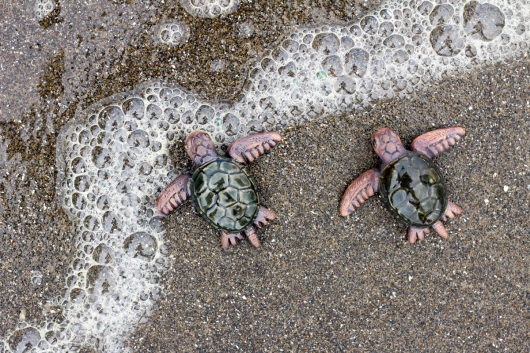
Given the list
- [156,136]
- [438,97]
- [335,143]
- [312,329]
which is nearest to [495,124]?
[438,97]

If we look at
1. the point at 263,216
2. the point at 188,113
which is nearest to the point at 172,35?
the point at 188,113

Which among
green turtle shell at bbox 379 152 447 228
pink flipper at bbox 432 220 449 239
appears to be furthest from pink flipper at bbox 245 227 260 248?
pink flipper at bbox 432 220 449 239

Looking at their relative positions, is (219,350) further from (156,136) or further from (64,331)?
(156,136)

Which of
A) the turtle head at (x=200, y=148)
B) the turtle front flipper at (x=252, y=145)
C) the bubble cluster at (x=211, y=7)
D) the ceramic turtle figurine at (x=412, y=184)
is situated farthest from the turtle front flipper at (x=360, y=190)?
the bubble cluster at (x=211, y=7)

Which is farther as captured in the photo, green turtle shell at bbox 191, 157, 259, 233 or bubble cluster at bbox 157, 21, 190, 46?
bubble cluster at bbox 157, 21, 190, 46

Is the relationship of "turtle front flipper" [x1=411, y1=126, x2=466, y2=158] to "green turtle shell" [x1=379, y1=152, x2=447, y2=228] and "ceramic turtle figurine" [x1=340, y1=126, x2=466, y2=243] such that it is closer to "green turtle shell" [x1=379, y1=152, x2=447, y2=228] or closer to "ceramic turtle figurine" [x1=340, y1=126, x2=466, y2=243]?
"ceramic turtle figurine" [x1=340, y1=126, x2=466, y2=243]
